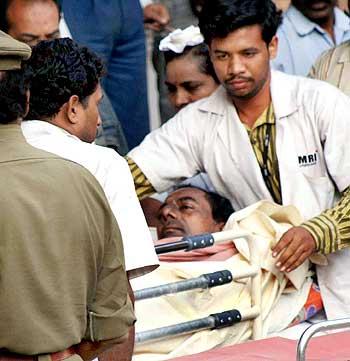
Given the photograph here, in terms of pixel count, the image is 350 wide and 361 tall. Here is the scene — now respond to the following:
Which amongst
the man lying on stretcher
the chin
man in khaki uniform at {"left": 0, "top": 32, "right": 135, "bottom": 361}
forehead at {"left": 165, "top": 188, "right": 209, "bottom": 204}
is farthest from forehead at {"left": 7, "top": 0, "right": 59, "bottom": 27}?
man in khaki uniform at {"left": 0, "top": 32, "right": 135, "bottom": 361}

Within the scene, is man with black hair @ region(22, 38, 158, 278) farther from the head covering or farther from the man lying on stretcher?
the man lying on stretcher

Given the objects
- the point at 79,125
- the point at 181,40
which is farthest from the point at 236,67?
the point at 79,125

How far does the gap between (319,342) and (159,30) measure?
3.08m

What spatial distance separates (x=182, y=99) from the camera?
5957 mm

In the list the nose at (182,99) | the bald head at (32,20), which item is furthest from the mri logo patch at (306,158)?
the bald head at (32,20)

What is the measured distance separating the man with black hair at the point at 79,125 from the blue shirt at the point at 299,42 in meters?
2.74

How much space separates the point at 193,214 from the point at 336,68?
3.05ft

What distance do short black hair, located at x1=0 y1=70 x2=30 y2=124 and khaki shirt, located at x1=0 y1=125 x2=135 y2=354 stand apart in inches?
1.1

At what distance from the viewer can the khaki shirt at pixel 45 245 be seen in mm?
3053

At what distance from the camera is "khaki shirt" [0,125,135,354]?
3053mm

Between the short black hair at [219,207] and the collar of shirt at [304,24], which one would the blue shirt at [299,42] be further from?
the short black hair at [219,207]

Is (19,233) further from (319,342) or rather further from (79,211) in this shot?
(319,342)

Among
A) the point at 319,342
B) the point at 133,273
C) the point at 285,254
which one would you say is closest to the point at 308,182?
the point at 285,254

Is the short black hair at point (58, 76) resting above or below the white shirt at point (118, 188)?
above
